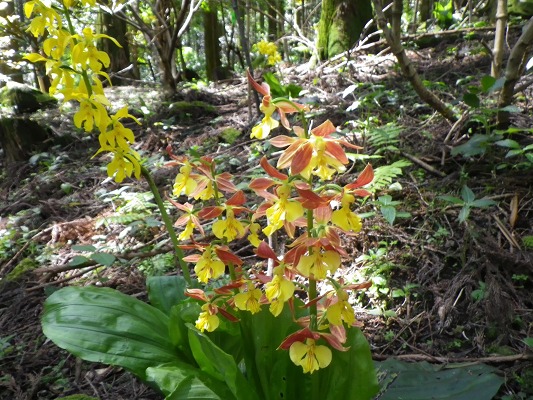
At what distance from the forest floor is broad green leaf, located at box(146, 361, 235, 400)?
2.10ft

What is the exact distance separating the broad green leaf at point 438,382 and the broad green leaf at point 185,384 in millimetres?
516

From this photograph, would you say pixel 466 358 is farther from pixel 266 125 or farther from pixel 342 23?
pixel 342 23

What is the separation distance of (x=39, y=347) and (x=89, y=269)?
1.65ft

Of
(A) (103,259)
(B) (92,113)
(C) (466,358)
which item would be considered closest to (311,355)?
(C) (466,358)

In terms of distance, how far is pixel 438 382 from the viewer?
4.50 ft

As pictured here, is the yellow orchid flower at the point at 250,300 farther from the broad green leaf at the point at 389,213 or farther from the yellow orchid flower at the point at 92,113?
the broad green leaf at the point at 389,213

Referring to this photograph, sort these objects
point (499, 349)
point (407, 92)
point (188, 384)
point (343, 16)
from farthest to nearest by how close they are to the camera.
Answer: point (343, 16) < point (407, 92) < point (499, 349) < point (188, 384)

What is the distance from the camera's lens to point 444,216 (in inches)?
93.7

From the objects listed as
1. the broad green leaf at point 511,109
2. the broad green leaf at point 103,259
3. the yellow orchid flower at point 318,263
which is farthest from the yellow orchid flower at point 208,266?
the broad green leaf at point 511,109

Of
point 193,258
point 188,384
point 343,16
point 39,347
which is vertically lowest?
point 39,347

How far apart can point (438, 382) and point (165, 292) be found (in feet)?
3.19

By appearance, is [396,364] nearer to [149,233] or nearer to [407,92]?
[149,233]

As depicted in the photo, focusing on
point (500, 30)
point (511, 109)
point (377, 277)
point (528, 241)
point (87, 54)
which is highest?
point (87, 54)

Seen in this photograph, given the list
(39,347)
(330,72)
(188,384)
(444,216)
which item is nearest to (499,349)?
(444,216)
